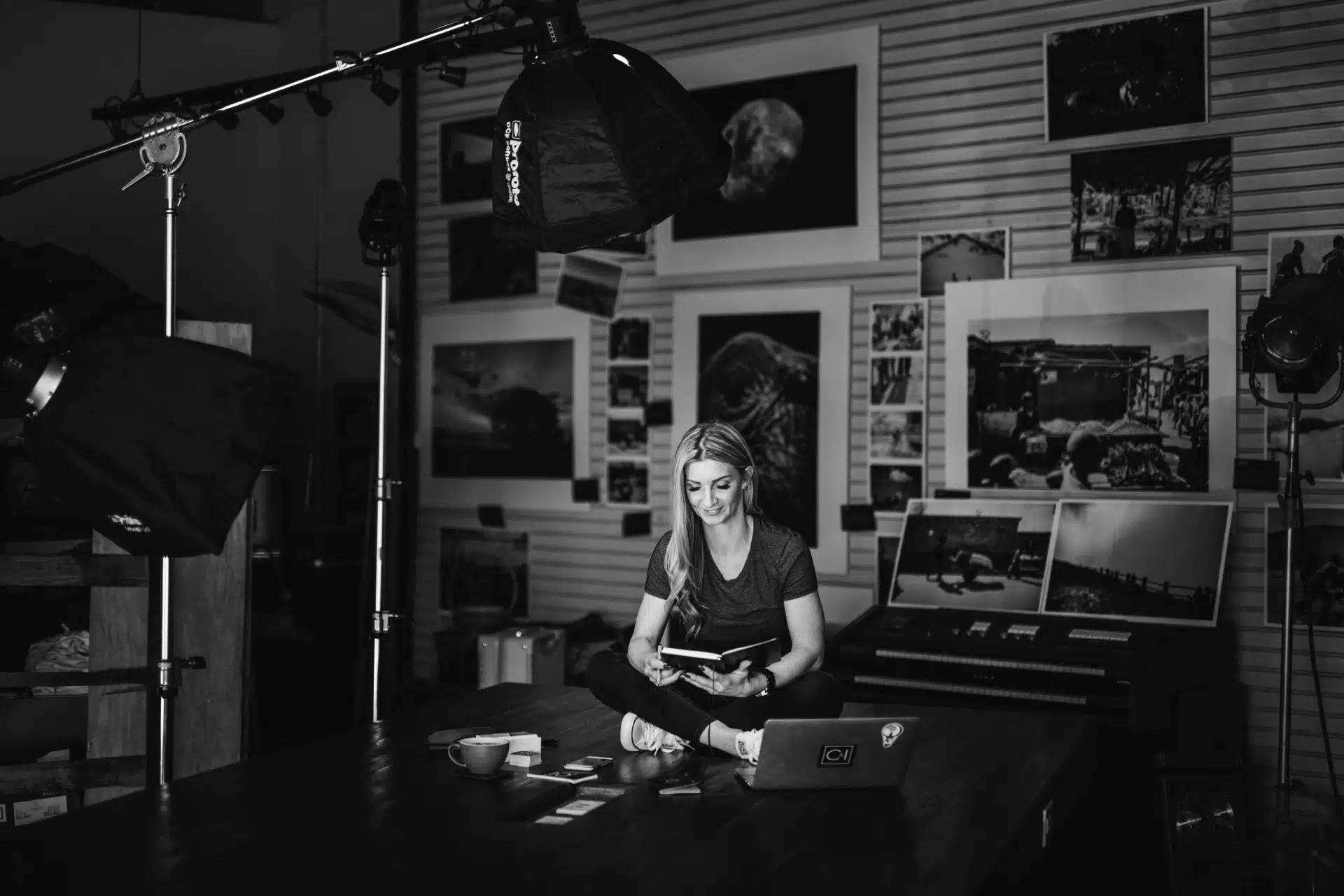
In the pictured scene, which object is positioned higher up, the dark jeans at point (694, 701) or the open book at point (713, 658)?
the open book at point (713, 658)

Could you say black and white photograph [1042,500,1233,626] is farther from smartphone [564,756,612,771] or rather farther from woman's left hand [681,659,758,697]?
smartphone [564,756,612,771]

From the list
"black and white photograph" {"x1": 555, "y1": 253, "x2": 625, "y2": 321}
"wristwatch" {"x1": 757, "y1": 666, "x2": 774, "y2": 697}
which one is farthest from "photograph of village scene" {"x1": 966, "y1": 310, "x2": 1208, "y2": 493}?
"wristwatch" {"x1": 757, "y1": 666, "x2": 774, "y2": 697}

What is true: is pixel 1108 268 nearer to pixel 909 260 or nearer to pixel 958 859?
pixel 909 260

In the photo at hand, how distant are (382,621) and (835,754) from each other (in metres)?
2.25

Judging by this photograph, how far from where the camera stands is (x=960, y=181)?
15.9 ft

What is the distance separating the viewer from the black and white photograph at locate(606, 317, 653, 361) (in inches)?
219

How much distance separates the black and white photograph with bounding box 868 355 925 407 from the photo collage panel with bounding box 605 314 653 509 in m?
1.09

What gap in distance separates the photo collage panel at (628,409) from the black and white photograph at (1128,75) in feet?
6.48

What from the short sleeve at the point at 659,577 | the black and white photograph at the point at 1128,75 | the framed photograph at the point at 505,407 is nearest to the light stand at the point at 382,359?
the short sleeve at the point at 659,577

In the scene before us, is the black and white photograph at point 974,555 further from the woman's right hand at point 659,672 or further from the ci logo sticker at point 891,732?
the ci logo sticker at point 891,732

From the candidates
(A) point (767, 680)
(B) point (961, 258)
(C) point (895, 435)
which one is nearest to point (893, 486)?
(C) point (895, 435)

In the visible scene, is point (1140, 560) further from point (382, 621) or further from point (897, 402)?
point (382, 621)

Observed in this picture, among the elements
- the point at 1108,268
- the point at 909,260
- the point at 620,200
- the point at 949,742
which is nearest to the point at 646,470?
the point at 909,260

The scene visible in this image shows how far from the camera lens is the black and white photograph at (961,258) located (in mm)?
4742
